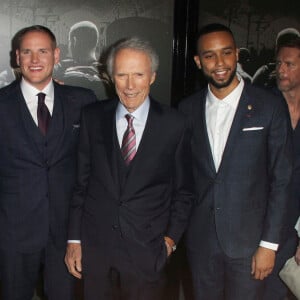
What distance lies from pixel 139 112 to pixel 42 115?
1.65 ft

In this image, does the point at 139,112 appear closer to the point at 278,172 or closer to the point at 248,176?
the point at 248,176

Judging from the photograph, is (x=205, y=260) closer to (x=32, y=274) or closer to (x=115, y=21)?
(x=32, y=274)

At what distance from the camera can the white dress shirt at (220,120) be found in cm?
199

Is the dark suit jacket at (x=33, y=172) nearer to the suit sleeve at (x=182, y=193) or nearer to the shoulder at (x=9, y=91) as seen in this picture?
the shoulder at (x=9, y=91)

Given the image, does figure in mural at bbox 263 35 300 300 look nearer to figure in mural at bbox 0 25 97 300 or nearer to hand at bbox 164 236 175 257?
hand at bbox 164 236 175 257

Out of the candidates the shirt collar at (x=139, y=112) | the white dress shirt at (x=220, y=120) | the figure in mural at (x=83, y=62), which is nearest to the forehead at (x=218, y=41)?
the white dress shirt at (x=220, y=120)

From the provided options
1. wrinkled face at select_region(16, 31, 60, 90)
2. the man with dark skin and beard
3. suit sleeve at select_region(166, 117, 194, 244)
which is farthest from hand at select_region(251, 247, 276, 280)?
wrinkled face at select_region(16, 31, 60, 90)

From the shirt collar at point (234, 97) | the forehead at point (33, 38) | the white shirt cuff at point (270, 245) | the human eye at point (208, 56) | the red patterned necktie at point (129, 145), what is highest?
the forehead at point (33, 38)

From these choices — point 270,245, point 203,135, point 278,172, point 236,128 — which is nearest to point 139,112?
point 203,135

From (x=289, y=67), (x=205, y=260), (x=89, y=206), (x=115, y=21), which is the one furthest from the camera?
(x=115, y=21)

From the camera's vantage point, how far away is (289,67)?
2457 mm

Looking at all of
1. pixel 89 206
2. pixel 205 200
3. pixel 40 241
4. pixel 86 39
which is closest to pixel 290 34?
pixel 86 39

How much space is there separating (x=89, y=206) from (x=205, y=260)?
62cm

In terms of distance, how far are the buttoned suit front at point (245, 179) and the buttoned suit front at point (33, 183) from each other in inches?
24.7
